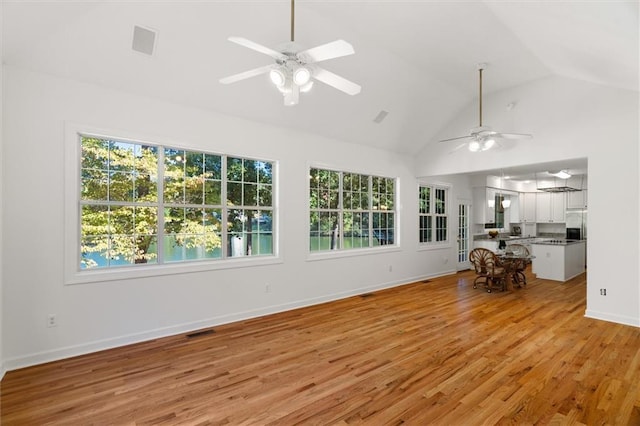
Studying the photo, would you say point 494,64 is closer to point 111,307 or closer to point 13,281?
point 111,307

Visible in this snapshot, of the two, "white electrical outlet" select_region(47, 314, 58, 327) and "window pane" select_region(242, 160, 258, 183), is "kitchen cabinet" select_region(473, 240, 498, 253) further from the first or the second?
"white electrical outlet" select_region(47, 314, 58, 327)

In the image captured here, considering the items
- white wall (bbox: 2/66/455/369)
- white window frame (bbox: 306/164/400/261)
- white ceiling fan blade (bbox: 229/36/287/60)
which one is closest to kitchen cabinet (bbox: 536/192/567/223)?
white window frame (bbox: 306/164/400/261)

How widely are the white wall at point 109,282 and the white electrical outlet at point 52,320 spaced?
39 mm

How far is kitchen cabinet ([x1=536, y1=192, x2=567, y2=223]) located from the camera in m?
10.1

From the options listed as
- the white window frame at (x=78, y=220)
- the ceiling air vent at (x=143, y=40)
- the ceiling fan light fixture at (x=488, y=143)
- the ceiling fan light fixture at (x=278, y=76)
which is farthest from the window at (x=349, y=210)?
the ceiling fan light fixture at (x=278, y=76)

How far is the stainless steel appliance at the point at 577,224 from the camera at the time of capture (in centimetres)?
950

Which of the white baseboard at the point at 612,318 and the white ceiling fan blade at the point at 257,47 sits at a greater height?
the white ceiling fan blade at the point at 257,47

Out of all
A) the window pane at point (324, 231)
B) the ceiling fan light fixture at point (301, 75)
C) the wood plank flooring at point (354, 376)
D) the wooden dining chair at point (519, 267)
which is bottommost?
the wood plank flooring at point (354, 376)

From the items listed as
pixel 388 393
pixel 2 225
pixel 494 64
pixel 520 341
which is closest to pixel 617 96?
pixel 494 64

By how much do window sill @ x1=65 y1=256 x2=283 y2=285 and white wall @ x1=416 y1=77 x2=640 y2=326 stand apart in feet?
15.9

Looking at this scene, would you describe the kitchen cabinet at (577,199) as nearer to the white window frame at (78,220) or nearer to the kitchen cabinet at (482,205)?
the kitchen cabinet at (482,205)

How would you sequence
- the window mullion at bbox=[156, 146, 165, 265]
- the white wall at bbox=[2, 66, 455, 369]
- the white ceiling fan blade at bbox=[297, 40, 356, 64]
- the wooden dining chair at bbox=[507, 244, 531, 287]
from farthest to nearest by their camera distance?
the wooden dining chair at bbox=[507, 244, 531, 287] < the window mullion at bbox=[156, 146, 165, 265] < the white wall at bbox=[2, 66, 455, 369] < the white ceiling fan blade at bbox=[297, 40, 356, 64]

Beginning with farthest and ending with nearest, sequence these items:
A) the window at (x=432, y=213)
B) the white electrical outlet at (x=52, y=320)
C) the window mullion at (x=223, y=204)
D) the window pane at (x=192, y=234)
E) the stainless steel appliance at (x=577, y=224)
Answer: the stainless steel appliance at (x=577, y=224) → the window at (x=432, y=213) → the window mullion at (x=223, y=204) → the window pane at (x=192, y=234) → the white electrical outlet at (x=52, y=320)

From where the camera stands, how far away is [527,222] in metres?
10.7
